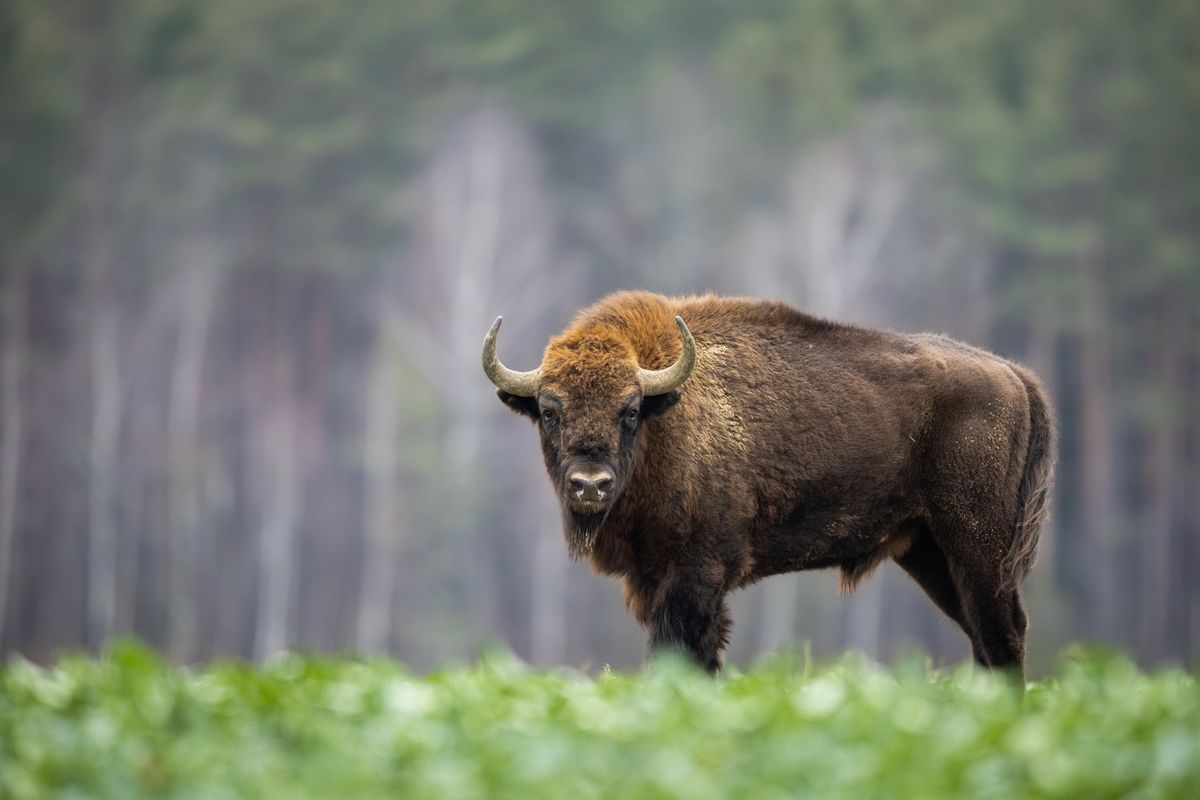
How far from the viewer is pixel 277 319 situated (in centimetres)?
3803

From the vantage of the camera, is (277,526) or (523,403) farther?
(277,526)

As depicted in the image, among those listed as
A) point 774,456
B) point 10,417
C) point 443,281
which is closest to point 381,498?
point 443,281

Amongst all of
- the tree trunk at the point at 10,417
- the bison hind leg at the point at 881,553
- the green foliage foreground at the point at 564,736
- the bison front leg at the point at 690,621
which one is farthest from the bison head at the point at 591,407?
the tree trunk at the point at 10,417

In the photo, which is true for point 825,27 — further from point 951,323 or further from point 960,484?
point 960,484

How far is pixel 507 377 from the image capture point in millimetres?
8648

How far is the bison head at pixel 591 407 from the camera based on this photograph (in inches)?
316

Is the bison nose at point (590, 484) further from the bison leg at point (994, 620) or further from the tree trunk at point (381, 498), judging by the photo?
the tree trunk at point (381, 498)

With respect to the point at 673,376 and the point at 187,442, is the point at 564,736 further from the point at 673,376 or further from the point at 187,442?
the point at 187,442

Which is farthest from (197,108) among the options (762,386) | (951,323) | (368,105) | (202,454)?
(762,386)

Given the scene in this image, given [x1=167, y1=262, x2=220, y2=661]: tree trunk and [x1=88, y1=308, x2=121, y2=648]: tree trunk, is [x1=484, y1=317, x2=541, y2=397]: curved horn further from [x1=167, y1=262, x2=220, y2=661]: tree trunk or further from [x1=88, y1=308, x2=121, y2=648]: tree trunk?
[x1=88, y1=308, x2=121, y2=648]: tree trunk

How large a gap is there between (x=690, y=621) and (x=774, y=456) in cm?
113

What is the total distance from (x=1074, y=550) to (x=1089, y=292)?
585 cm

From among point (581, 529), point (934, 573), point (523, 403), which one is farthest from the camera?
point (934, 573)

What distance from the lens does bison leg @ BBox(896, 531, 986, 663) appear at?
9060 mm
